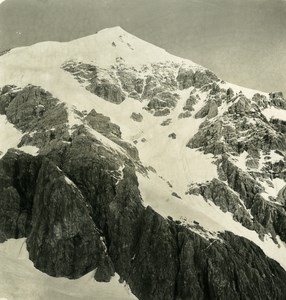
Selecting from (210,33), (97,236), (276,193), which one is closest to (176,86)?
(276,193)

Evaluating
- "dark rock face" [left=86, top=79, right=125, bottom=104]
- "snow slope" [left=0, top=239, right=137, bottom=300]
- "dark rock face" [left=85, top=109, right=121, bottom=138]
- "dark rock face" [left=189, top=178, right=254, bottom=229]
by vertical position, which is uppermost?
"snow slope" [left=0, top=239, right=137, bottom=300]

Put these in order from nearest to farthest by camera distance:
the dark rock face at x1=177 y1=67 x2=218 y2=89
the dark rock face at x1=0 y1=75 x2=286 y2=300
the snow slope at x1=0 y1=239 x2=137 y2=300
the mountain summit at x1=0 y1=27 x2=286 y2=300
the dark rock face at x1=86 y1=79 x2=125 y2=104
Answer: the snow slope at x1=0 y1=239 x2=137 y2=300 < the dark rock face at x1=0 y1=75 x2=286 y2=300 < the mountain summit at x1=0 y1=27 x2=286 y2=300 < the dark rock face at x1=86 y1=79 x2=125 y2=104 < the dark rock face at x1=177 y1=67 x2=218 y2=89

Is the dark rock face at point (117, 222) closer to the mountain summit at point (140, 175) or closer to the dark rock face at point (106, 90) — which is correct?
the mountain summit at point (140, 175)

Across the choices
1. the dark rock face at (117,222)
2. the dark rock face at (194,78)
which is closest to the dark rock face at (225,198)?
the dark rock face at (117,222)

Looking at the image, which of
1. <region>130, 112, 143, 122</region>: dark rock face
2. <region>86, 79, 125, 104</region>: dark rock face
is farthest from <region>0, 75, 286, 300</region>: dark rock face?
<region>86, 79, 125, 104</region>: dark rock face

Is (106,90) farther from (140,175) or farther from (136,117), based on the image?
(140,175)

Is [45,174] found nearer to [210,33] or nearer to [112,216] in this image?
[112,216]

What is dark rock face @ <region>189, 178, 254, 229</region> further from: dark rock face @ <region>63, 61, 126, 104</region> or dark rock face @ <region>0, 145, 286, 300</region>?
dark rock face @ <region>63, 61, 126, 104</region>

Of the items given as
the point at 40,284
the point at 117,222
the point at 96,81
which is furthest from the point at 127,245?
the point at 96,81
